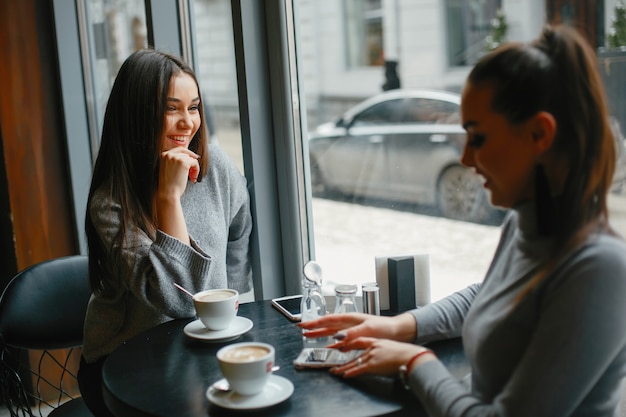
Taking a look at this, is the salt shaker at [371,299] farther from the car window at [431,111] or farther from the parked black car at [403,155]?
the car window at [431,111]

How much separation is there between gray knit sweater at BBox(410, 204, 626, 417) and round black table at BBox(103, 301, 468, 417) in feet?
0.31

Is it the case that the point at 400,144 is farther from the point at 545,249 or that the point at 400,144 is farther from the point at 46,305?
the point at 46,305

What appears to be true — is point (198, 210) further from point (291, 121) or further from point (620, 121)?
point (620, 121)

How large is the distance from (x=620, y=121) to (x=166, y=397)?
40.2 inches

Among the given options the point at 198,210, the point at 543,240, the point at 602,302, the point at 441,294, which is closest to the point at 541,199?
the point at 543,240

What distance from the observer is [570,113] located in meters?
0.98

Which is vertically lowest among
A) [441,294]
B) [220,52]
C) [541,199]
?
[441,294]

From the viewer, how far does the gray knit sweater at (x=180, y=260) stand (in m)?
1.71

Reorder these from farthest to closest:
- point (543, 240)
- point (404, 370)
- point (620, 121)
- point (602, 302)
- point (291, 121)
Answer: point (291, 121)
point (620, 121)
point (404, 370)
point (543, 240)
point (602, 302)

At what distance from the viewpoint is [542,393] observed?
36.9 inches

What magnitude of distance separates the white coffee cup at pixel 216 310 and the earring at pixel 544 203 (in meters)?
0.75

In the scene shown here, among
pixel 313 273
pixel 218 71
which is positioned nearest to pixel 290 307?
pixel 313 273

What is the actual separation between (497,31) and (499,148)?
666mm

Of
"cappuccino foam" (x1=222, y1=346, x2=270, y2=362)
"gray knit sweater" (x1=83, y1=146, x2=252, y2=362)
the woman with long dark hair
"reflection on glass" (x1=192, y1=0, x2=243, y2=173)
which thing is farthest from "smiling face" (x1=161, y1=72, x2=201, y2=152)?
"cappuccino foam" (x1=222, y1=346, x2=270, y2=362)
